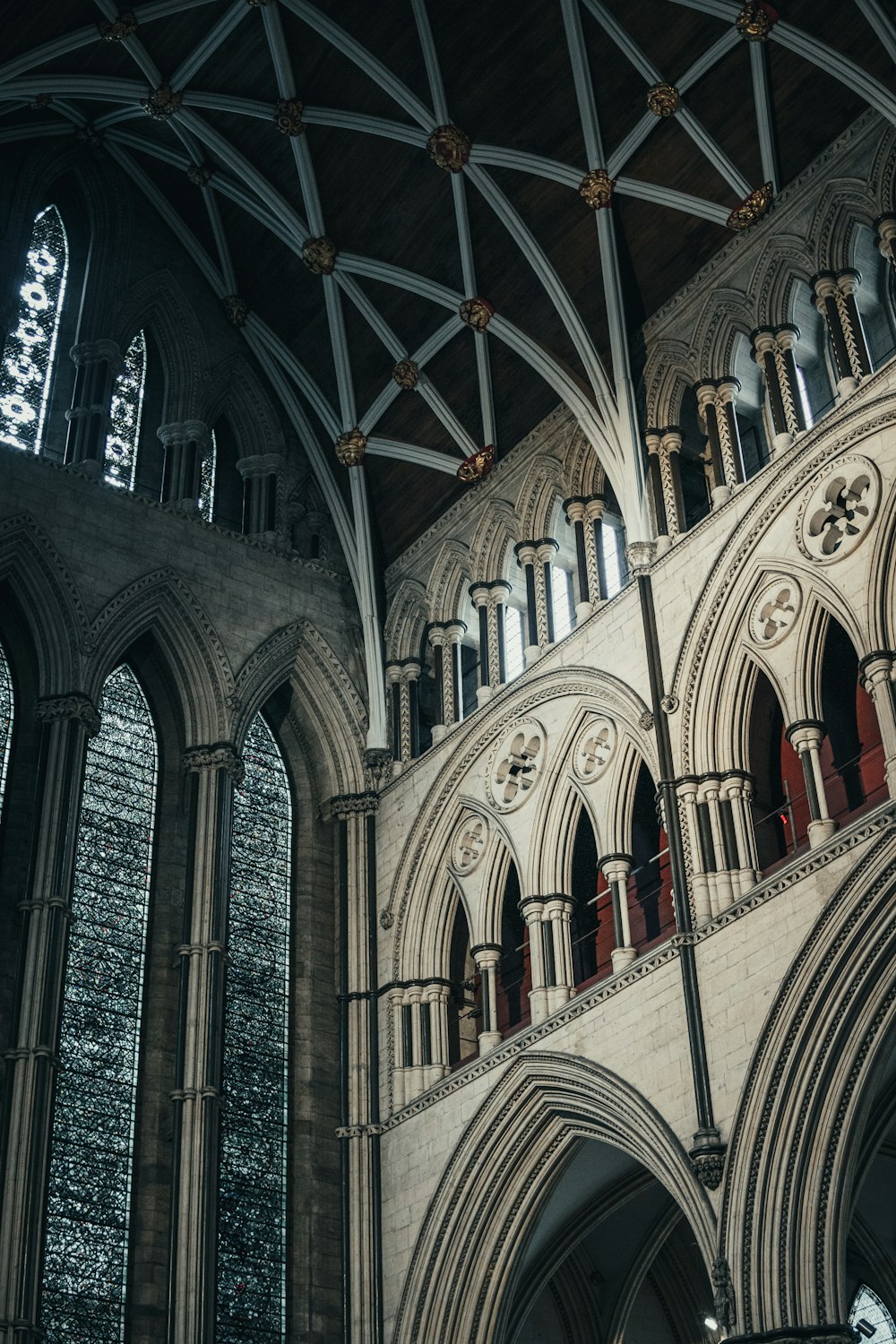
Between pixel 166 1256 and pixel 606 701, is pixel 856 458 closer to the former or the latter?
pixel 606 701

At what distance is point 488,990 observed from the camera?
18.5 meters

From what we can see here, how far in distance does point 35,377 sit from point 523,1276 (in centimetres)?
1205

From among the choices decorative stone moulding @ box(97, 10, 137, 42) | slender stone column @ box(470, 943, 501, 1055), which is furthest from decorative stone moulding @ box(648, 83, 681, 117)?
slender stone column @ box(470, 943, 501, 1055)

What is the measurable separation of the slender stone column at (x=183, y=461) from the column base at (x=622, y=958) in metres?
8.27

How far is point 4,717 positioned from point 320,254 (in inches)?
265

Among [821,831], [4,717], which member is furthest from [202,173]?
[821,831]

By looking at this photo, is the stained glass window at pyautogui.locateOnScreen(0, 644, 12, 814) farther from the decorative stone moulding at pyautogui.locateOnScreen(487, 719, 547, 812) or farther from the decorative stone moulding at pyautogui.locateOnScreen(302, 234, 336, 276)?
the decorative stone moulding at pyautogui.locateOnScreen(302, 234, 336, 276)

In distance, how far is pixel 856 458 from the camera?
1622 cm

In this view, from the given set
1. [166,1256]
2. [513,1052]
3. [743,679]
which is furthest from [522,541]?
[166,1256]

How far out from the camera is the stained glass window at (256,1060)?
1784 centimetres

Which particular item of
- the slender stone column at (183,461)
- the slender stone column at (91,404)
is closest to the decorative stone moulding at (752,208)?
the slender stone column at (183,461)

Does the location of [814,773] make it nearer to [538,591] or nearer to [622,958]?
[622,958]

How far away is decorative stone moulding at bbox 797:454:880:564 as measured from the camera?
52.2 ft

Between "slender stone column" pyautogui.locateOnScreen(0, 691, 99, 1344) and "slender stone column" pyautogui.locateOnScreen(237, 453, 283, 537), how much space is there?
3.98 m
